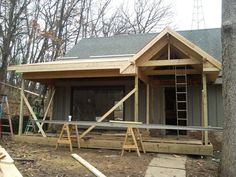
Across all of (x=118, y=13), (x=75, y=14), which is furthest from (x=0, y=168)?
(x=118, y=13)

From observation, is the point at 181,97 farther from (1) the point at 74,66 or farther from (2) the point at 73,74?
(1) the point at 74,66

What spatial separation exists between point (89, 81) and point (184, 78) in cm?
418

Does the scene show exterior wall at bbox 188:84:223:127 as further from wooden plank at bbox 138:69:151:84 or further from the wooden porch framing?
wooden plank at bbox 138:69:151:84

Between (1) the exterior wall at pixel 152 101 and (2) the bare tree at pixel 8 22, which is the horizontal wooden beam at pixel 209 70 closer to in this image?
(1) the exterior wall at pixel 152 101

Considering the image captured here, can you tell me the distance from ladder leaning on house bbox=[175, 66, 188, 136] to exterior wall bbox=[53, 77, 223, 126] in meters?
0.22

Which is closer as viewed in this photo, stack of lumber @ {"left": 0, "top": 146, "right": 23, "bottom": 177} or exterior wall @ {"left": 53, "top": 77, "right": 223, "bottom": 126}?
stack of lumber @ {"left": 0, "top": 146, "right": 23, "bottom": 177}

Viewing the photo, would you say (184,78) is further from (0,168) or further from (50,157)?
(0,168)

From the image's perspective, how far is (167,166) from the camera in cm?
742

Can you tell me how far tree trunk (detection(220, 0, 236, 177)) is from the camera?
614 cm

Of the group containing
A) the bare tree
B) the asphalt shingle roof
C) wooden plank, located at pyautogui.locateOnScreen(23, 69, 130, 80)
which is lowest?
wooden plank, located at pyautogui.locateOnScreen(23, 69, 130, 80)

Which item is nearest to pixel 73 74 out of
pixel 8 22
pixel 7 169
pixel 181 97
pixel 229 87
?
pixel 181 97

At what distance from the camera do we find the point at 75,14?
27531mm

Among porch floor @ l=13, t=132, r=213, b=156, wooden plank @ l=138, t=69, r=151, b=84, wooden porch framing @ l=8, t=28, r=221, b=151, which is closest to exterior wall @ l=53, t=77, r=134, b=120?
wooden plank @ l=138, t=69, r=151, b=84

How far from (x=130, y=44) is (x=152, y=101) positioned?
4.31 metres
